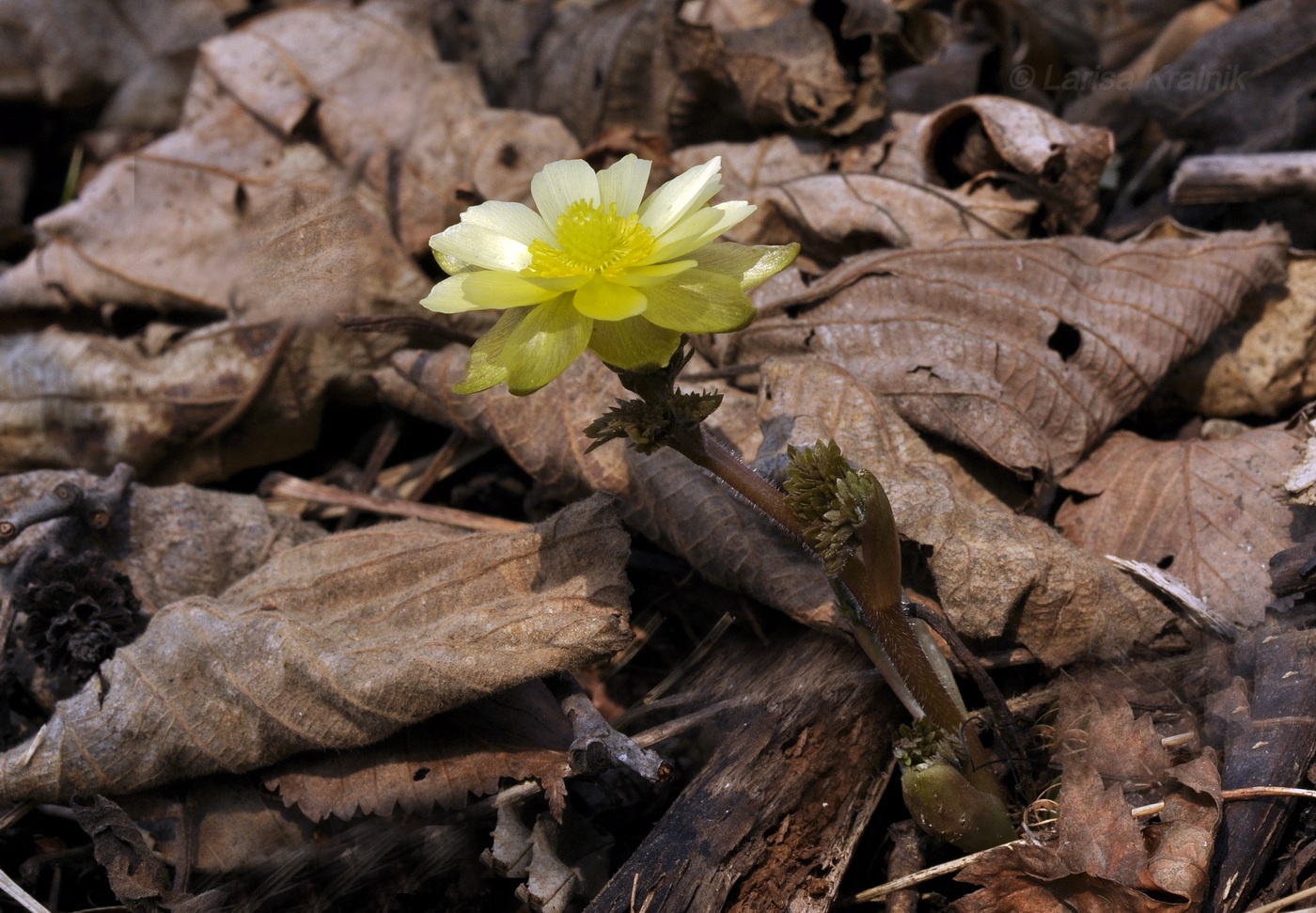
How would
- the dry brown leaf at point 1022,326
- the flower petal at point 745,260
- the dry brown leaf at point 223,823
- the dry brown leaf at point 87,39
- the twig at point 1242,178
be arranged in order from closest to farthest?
1. the flower petal at point 745,260
2. the dry brown leaf at point 223,823
3. the dry brown leaf at point 1022,326
4. the twig at point 1242,178
5. the dry brown leaf at point 87,39

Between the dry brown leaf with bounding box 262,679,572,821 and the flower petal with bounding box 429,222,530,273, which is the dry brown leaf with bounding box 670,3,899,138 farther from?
the dry brown leaf with bounding box 262,679,572,821

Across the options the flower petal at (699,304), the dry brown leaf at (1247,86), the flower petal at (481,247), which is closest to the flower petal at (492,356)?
the flower petal at (481,247)

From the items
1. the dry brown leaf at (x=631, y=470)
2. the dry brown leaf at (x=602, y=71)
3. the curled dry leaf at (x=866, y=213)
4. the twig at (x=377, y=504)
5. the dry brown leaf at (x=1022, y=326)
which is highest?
the dry brown leaf at (x=602, y=71)

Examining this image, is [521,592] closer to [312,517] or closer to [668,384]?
[668,384]

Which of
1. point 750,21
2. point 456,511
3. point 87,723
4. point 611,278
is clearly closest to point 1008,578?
point 611,278

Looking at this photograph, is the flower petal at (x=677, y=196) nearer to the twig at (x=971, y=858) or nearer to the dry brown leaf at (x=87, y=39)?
the twig at (x=971, y=858)

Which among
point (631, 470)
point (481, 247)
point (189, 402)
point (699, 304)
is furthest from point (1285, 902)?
point (189, 402)

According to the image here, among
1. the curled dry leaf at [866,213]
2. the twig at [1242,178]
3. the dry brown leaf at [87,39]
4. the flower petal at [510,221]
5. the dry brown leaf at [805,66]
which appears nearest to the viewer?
the flower petal at [510,221]
